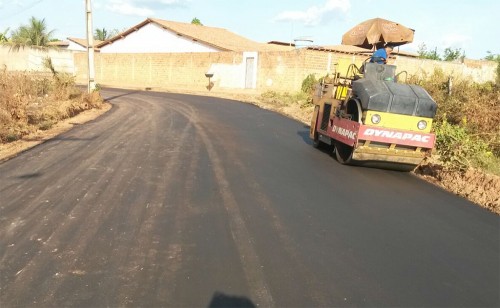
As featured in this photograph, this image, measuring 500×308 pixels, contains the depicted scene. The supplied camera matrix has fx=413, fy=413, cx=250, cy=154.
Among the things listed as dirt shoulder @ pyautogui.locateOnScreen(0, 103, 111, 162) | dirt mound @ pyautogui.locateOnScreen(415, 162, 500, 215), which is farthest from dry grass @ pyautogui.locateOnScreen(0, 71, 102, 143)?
dirt mound @ pyautogui.locateOnScreen(415, 162, 500, 215)

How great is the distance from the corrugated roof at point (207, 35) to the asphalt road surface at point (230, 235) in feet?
104

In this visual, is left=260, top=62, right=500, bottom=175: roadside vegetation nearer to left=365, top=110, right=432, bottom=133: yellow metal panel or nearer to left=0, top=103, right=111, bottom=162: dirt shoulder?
left=365, top=110, right=432, bottom=133: yellow metal panel

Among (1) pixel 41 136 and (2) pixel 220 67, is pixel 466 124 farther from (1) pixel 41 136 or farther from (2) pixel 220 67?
(2) pixel 220 67

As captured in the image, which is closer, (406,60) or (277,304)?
(277,304)

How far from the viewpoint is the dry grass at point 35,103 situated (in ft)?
35.7

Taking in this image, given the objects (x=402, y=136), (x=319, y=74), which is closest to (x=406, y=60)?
(x=319, y=74)

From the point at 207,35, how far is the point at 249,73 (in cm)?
1430

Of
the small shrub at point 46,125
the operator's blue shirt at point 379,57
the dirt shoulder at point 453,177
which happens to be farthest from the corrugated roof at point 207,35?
the operator's blue shirt at point 379,57

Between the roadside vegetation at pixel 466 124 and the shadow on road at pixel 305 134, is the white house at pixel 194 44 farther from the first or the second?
the shadow on road at pixel 305 134

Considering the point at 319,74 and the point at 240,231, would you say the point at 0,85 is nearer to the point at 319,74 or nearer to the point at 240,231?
the point at 240,231

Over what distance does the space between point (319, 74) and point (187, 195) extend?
23005mm

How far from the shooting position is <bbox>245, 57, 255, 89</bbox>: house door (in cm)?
3088

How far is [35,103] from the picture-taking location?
15648 mm

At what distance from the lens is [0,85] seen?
41.3 feet
